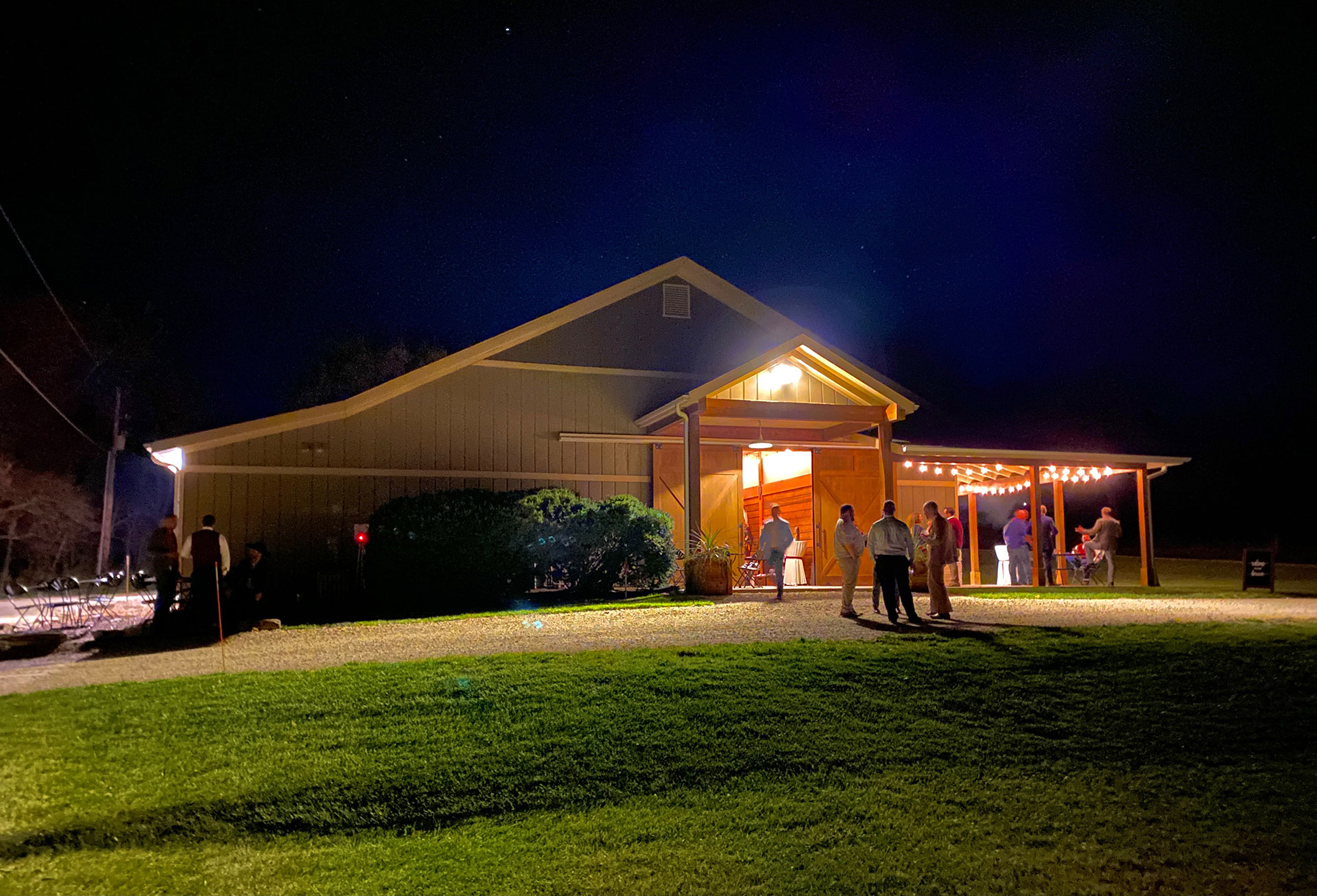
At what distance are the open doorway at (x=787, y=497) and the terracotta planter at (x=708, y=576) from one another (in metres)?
3.77

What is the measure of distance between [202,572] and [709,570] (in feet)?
23.1

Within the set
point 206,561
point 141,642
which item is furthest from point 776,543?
point 141,642

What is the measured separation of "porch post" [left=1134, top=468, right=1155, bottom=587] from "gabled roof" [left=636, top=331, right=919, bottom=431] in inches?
270

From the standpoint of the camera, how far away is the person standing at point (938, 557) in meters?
11.4

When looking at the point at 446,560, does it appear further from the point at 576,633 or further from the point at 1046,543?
the point at 1046,543

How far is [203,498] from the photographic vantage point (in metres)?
16.3

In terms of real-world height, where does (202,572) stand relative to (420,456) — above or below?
below

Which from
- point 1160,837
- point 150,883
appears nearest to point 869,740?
point 1160,837

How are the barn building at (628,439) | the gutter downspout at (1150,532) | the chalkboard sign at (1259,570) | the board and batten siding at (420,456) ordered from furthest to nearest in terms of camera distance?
the gutter downspout at (1150,532) < the chalkboard sign at (1259,570) < the board and batten siding at (420,456) < the barn building at (628,439)

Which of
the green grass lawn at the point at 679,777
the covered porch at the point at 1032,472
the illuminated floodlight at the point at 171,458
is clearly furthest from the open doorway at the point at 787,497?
the illuminated floodlight at the point at 171,458

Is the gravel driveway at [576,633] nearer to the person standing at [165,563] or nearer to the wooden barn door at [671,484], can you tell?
the person standing at [165,563]

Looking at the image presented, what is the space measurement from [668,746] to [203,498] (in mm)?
12209

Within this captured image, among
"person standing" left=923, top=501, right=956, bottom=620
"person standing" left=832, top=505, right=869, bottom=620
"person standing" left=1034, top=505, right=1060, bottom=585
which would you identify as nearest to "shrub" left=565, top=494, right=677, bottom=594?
"person standing" left=832, top=505, right=869, bottom=620

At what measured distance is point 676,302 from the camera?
65.5ft
